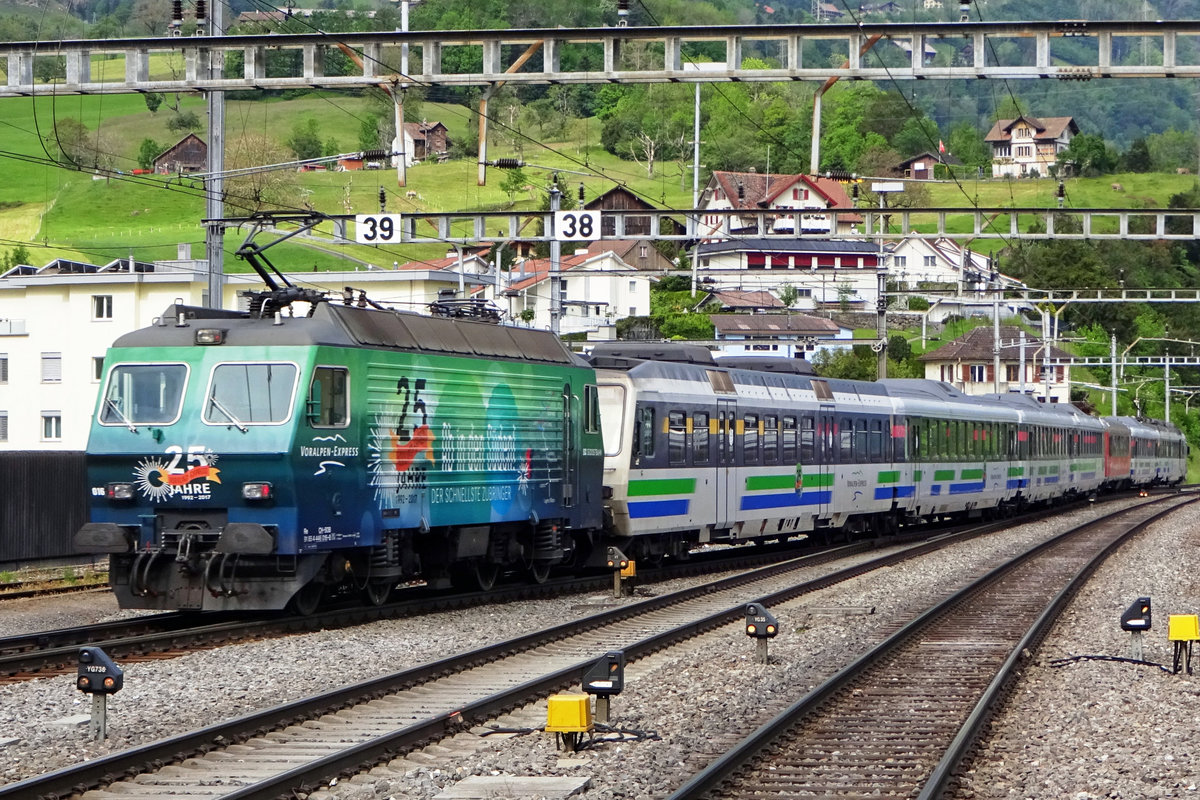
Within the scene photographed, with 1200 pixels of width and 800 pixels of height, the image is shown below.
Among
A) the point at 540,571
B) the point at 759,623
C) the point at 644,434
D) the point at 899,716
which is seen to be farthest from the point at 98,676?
the point at 644,434

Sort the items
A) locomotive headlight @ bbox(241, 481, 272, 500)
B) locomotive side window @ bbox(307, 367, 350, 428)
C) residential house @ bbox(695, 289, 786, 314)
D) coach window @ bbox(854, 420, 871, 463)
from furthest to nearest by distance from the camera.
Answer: residential house @ bbox(695, 289, 786, 314), coach window @ bbox(854, 420, 871, 463), locomotive side window @ bbox(307, 367, 350, 428), locomotive headlight @ bbox(241, 481, 272, 500)

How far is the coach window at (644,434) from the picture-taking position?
75.6ft

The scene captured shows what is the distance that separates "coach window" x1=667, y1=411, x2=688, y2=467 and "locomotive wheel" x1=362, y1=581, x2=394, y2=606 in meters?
6.38

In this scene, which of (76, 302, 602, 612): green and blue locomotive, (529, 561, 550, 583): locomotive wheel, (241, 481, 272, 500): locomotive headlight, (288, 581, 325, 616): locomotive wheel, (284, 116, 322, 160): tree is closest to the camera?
(241, 481, 272, 500): locomotive headlight

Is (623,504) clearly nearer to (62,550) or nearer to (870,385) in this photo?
(62,550)

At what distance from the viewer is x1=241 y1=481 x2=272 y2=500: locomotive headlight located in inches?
626

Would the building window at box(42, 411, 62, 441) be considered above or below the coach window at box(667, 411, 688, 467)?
above

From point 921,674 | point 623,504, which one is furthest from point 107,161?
point 921,674

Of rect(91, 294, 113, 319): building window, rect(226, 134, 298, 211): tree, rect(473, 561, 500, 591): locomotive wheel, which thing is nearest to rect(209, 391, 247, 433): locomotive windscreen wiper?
rect(473, 561, 500, 591): locomotive wheel

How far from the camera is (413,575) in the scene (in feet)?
63.3

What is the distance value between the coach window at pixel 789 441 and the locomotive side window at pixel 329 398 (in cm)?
1310

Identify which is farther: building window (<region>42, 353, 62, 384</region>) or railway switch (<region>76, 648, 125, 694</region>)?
building window (<region>42, 353, 62, 384</region>)

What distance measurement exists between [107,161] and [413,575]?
358 feet

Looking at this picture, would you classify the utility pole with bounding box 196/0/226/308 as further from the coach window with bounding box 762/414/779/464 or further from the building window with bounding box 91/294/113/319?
the building window with bounding box 91/294/113/319
